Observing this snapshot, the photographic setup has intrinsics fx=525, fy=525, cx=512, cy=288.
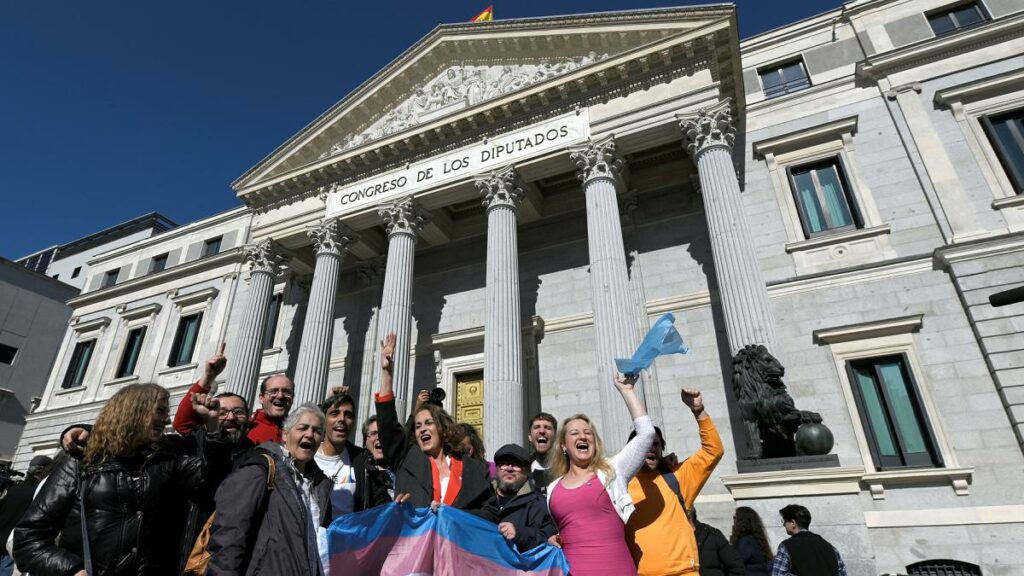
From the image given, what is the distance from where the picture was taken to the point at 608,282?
12172 millimetres

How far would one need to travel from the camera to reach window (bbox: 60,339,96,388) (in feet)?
79.0

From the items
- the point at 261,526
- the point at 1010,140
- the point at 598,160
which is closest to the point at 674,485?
the point at 261,526

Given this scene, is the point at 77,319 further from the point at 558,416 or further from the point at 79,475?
the point at 79,475

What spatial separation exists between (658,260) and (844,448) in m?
6.53

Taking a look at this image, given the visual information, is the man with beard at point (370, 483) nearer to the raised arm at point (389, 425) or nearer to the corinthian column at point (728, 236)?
the raised arm at point (389, 425)

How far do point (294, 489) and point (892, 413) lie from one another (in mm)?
11963

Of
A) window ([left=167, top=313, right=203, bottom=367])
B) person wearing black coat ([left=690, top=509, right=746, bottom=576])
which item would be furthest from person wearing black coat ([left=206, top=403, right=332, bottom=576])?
window ([left=167, top=313, right=203, bottom=367])

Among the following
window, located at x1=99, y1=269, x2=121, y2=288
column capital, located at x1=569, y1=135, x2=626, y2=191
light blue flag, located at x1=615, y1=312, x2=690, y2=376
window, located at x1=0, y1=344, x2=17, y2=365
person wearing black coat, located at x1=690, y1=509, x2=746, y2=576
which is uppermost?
window, located at x1=99, y1=269, x2=121, y2=288

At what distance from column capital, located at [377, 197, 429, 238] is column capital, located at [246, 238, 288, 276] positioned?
15.0 ft

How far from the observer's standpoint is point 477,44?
17172 millimetres

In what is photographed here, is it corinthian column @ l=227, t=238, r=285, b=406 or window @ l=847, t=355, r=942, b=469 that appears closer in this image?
window @ l=847, t=355, r=942, b=469

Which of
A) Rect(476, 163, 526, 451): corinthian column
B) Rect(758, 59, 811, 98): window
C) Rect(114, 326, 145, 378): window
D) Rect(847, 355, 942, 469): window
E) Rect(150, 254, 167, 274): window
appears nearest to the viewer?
Rect(847, 355, 942, 469): window

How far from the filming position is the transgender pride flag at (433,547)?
360cm

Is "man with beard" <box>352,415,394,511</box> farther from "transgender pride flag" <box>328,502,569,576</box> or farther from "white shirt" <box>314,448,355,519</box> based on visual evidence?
"transgender pride flag" <box>328,502,569,576</box>
